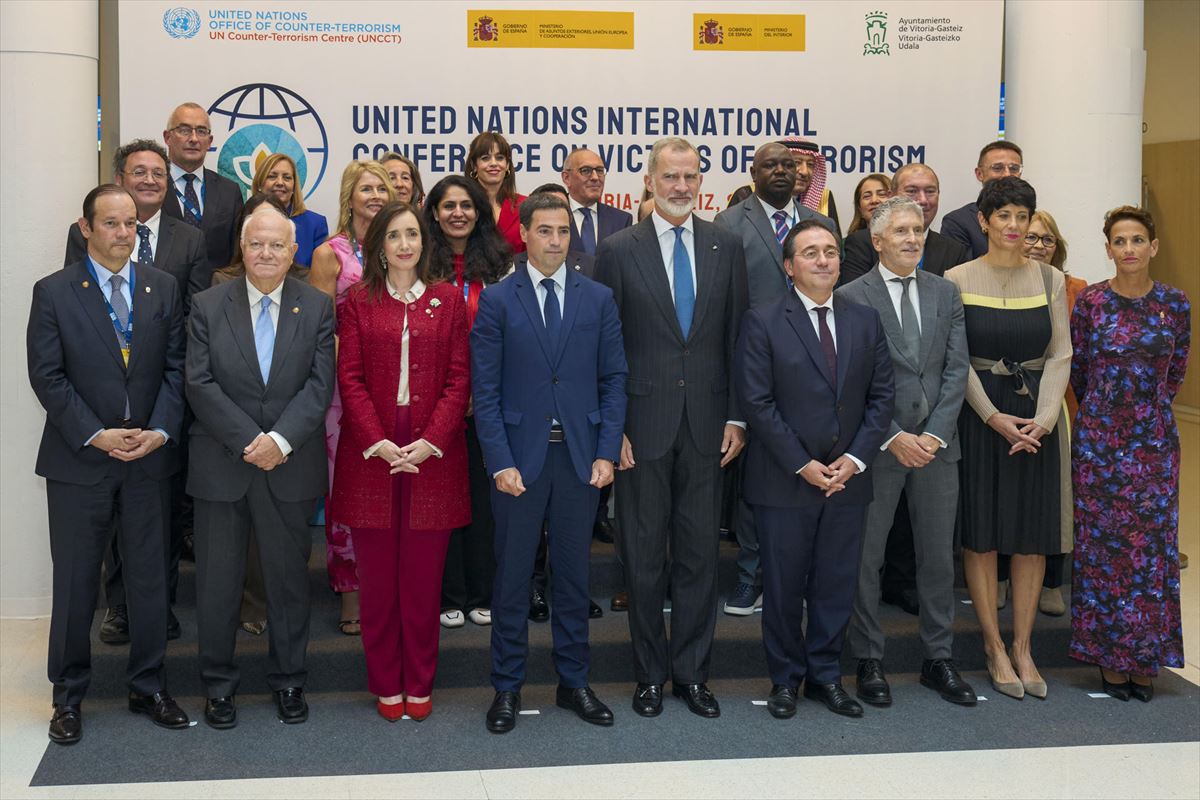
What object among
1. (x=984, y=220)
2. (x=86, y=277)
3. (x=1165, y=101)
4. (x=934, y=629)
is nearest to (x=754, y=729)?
(x=934, y=629)

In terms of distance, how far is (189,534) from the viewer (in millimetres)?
5473

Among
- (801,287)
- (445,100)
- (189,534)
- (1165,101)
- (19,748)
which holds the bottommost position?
(19,748)

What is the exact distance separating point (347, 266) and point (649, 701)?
193 cm

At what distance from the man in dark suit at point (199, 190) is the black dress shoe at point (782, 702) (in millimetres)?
2770

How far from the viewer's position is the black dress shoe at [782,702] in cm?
448

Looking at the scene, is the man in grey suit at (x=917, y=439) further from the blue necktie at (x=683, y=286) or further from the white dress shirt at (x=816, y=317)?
the blue necktie at (x=683, y=286)

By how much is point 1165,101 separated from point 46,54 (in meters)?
9.79

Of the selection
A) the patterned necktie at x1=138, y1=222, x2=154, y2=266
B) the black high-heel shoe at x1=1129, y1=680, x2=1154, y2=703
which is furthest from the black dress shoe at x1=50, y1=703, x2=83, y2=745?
the black high-heel shoe at x1=1129, y1=680, x2=1154, y2=703

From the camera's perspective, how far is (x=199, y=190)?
5324 millimetres

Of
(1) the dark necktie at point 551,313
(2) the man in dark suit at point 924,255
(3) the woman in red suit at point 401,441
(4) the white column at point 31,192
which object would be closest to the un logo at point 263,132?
(4) the white column at point 31,192

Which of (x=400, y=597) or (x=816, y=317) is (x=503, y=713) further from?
(x=816, y=317)

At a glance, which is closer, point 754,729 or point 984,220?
point 754,729

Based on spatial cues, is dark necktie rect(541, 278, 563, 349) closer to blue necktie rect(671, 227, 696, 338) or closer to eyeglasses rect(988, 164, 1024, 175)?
blue necktie rect(671, 227, 696, 338)

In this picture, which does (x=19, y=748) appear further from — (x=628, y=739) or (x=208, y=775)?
(x=628, y=739)
